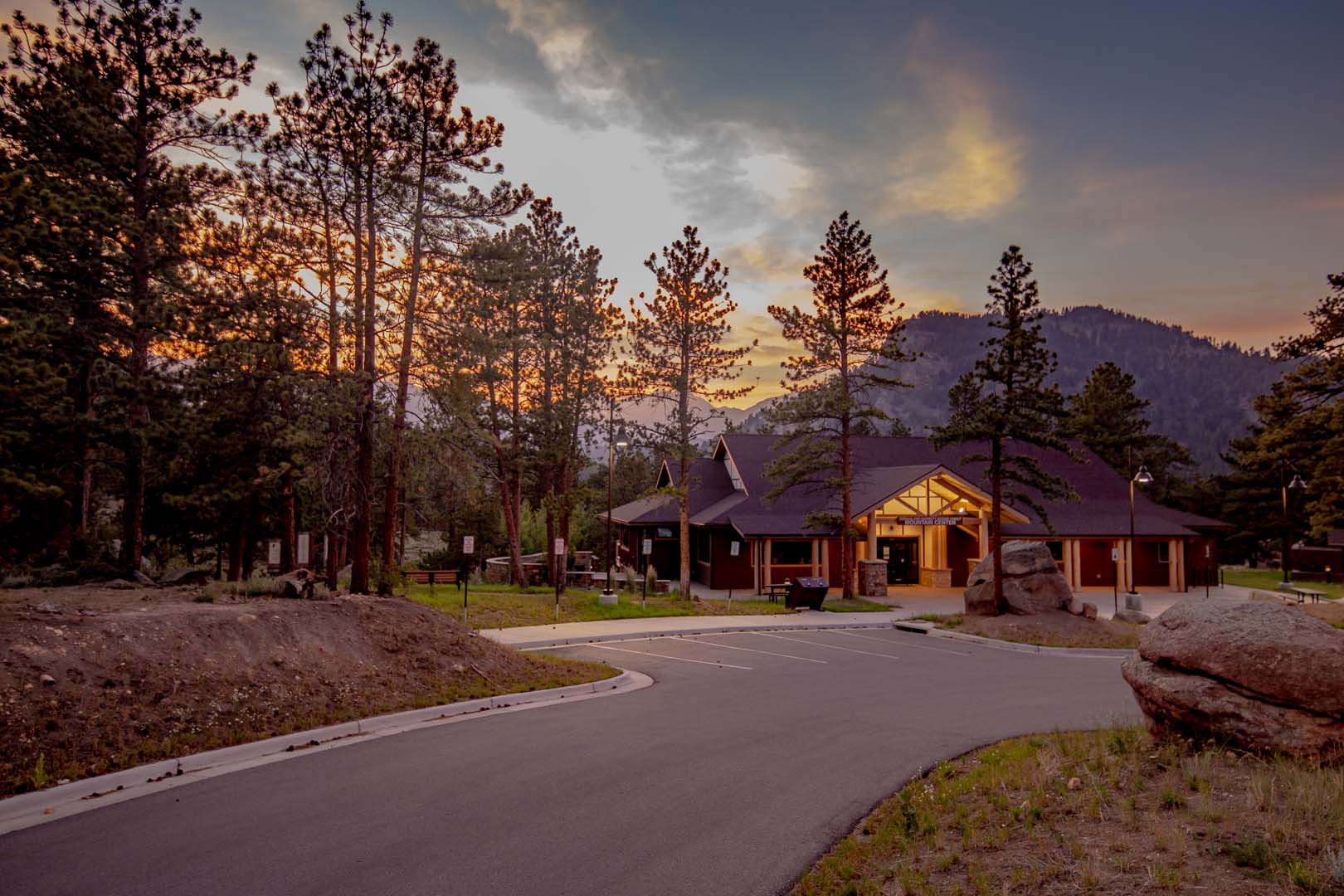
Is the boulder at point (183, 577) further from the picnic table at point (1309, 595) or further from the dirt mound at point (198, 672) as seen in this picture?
the picnic table at point (1309, 595)

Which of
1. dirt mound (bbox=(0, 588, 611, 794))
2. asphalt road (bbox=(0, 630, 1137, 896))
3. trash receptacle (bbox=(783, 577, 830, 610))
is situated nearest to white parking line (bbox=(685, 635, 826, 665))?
asphalt road (bbox=(0, 630, 1137, 896))

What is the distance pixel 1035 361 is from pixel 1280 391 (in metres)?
16.8

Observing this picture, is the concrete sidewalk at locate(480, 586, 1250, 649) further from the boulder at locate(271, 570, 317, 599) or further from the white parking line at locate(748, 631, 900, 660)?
the boulder at locate(271, 570, 317, 599)

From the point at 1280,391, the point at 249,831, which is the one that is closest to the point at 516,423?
the point at 249,831

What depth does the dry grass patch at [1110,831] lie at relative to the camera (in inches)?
202

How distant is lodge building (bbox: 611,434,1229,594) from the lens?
117 ft

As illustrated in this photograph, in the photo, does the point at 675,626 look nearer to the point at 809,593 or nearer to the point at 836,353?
the point at 809,593

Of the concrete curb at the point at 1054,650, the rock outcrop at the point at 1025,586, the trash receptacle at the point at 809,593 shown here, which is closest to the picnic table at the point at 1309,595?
the rock outcrop at the point at 1025,586

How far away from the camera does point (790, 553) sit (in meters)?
36.2

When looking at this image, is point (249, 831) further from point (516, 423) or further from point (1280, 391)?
point (1280, 391)

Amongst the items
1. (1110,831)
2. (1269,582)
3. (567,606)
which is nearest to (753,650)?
(567,606)

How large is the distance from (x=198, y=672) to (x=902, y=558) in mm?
35687

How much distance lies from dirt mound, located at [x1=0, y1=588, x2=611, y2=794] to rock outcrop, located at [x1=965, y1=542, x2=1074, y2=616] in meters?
14.8

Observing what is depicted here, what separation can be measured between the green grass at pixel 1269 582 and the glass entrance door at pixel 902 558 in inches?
677
